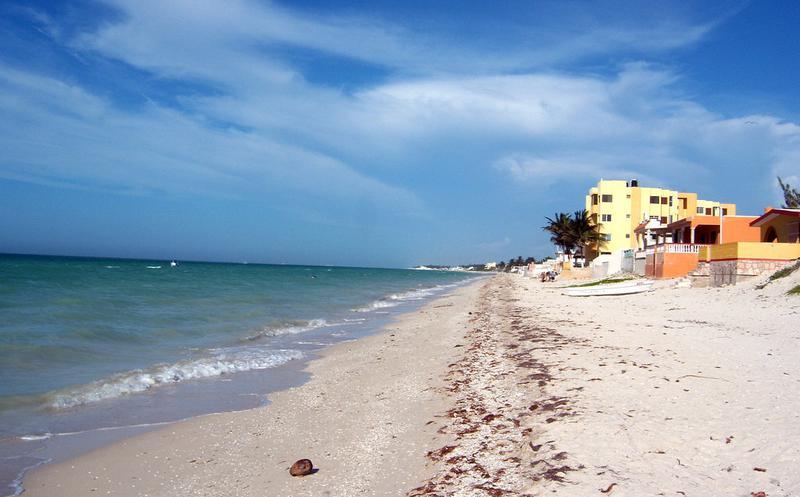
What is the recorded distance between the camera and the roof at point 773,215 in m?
26.9

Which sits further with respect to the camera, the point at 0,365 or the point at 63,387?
the point at 0,365

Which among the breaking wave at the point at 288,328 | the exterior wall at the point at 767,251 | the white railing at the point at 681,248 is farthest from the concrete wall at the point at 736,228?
the breaking wave at the point at 288,328

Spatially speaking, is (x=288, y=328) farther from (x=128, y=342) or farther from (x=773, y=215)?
(x=773, y=215)

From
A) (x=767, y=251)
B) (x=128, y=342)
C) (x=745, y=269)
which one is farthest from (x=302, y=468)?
(x=767, y=251)

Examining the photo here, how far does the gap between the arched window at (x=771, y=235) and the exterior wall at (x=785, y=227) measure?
13cm

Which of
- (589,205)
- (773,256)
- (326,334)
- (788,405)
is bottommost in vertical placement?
(326,334)

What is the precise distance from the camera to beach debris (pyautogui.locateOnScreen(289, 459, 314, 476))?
5797 millimetres

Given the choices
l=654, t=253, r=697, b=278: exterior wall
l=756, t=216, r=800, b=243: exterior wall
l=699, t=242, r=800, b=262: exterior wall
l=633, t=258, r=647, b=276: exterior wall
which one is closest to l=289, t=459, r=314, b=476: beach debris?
l=699, t=242, r=800, b=262: exterior wall

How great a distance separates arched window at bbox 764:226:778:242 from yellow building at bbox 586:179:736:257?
28.1m

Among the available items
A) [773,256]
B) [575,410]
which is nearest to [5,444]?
[575,410]

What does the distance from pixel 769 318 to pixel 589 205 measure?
51.9 m

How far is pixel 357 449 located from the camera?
6.58 m

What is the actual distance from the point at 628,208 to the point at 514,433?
2290 inches

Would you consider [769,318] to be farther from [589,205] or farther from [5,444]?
[589,205]
